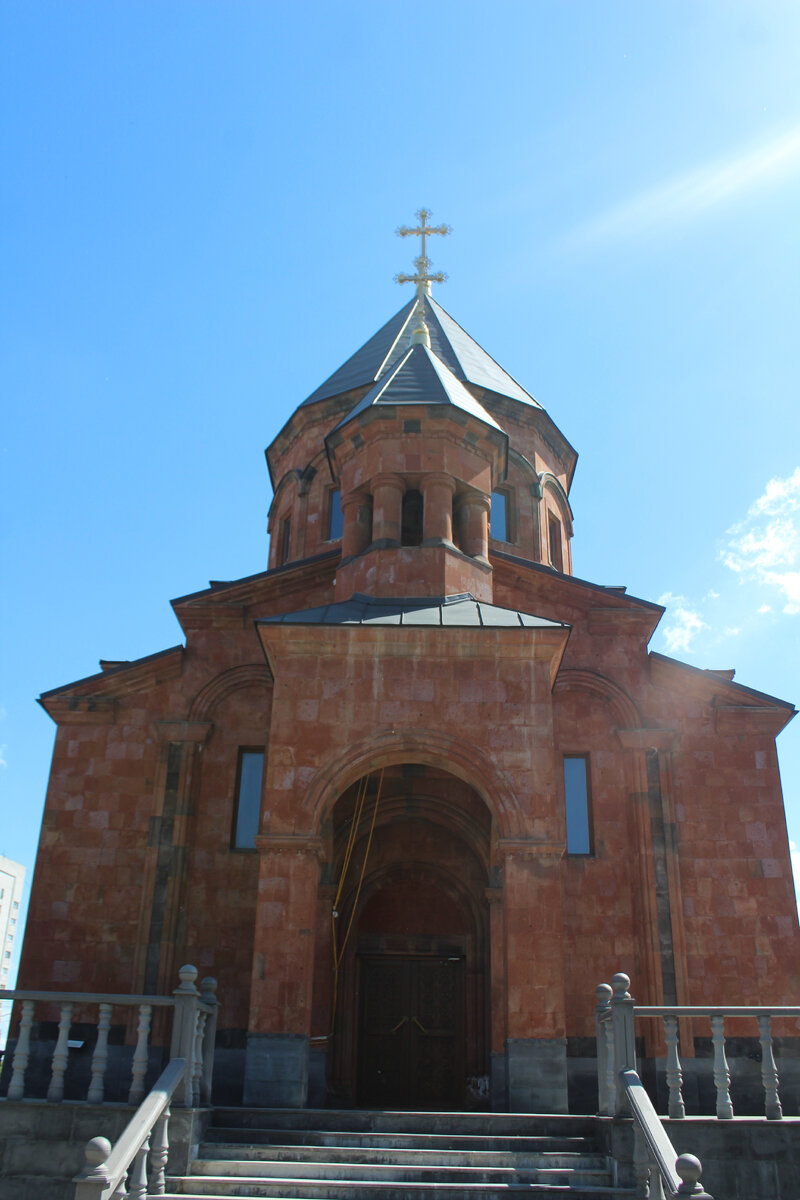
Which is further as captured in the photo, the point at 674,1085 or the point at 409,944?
the point at 409,944

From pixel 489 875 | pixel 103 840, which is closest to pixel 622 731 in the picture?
pixel 489 875

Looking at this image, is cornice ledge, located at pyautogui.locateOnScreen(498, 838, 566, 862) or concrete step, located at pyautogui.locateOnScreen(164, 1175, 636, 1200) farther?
cornice ledge, located at pyautogui.locateOnScreen(498, 838, 566, 862)

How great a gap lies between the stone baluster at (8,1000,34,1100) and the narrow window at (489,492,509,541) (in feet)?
39.7

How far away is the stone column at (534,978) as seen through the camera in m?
9.69

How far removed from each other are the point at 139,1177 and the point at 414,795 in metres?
7.02

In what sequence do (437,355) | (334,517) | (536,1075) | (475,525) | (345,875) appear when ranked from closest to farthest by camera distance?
(536,1075), (345,875), (475,525), (334,517), (437,355)

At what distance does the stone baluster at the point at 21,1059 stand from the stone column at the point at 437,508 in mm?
7611

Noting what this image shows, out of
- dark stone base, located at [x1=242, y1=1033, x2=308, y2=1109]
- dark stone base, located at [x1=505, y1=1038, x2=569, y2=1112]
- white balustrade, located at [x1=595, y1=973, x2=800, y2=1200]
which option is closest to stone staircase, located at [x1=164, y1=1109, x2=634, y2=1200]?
white balustrade, located at [x1=595, y1=973, x2=800, y2=1200]

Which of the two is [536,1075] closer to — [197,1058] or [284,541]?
[197,1058]

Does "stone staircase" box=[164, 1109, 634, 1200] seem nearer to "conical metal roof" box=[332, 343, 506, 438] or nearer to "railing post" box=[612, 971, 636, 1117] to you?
"railing post" box=[612, 971, 636, 1117]

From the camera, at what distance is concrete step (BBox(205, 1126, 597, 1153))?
336 inches

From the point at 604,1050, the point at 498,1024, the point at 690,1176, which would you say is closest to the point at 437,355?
the point at 498,1024

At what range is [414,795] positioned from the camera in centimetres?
1398

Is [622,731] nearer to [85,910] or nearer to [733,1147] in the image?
[733,1147]
